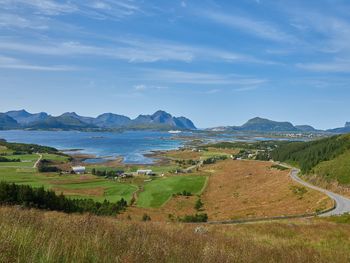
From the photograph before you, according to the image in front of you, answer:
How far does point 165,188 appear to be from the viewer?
377 ft

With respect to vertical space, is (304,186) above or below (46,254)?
below

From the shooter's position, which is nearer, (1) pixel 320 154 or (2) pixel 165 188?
(2) pixel 165 188

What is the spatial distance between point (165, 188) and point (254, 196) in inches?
1122

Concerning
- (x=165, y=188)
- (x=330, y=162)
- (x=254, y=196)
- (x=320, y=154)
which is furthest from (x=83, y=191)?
(x=320, y=154)

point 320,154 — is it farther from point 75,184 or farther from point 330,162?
point 75,184

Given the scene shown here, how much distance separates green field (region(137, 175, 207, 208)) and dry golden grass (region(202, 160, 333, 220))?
4317 mm

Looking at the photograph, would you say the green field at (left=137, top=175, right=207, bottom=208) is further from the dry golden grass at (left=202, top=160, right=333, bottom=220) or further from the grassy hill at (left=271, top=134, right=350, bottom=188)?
the grassy hill at (left=271, top=134, right=350, bottom=188)

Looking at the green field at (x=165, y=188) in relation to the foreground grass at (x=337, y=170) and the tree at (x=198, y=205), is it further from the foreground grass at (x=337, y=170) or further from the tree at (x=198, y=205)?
the foreground grass at (x=337, y=170)

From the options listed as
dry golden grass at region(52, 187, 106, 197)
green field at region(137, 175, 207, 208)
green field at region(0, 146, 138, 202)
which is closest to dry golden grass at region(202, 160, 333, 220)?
green field at region(137, 175, 207, 208)

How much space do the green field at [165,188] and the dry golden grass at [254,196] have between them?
4.32m

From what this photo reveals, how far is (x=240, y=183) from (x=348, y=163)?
35180mm

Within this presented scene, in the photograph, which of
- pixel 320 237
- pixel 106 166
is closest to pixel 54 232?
pixel 320 237

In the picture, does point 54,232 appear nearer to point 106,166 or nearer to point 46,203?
point 46,203

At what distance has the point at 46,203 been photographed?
46.3 metres
